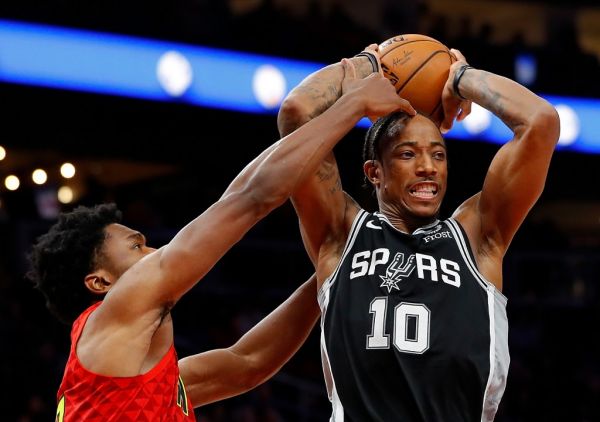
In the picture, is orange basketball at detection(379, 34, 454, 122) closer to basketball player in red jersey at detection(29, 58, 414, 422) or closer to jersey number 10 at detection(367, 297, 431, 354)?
basketball player in red jersey at detection(29, 58, 414, 422)

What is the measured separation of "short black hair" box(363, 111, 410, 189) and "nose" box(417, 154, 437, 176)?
0.14 meters

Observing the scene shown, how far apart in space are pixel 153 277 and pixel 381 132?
0.98 m

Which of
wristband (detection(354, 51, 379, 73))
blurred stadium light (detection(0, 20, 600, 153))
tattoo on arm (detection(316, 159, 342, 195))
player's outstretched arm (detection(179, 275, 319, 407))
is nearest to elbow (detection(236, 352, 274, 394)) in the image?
player's outstretched arm (detection(179, 275, 319, 407))

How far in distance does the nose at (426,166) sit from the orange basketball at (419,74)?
0.79 ft

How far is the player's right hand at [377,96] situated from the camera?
3553mm

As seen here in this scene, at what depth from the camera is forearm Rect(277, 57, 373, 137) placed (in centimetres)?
369

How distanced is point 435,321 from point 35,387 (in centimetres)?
622

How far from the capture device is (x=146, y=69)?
934cm

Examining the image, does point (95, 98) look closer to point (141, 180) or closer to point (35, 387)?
point (35, 387)

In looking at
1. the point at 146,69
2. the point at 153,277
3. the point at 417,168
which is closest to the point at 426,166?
the point at 417,168

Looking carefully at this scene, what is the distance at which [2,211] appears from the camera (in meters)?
12.7

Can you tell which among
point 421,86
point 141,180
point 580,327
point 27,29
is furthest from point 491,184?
point 141,180

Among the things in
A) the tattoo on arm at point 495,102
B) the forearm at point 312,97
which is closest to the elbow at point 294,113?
the forearm at point 312,97

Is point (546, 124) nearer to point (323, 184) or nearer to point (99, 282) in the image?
point (323, 184)
